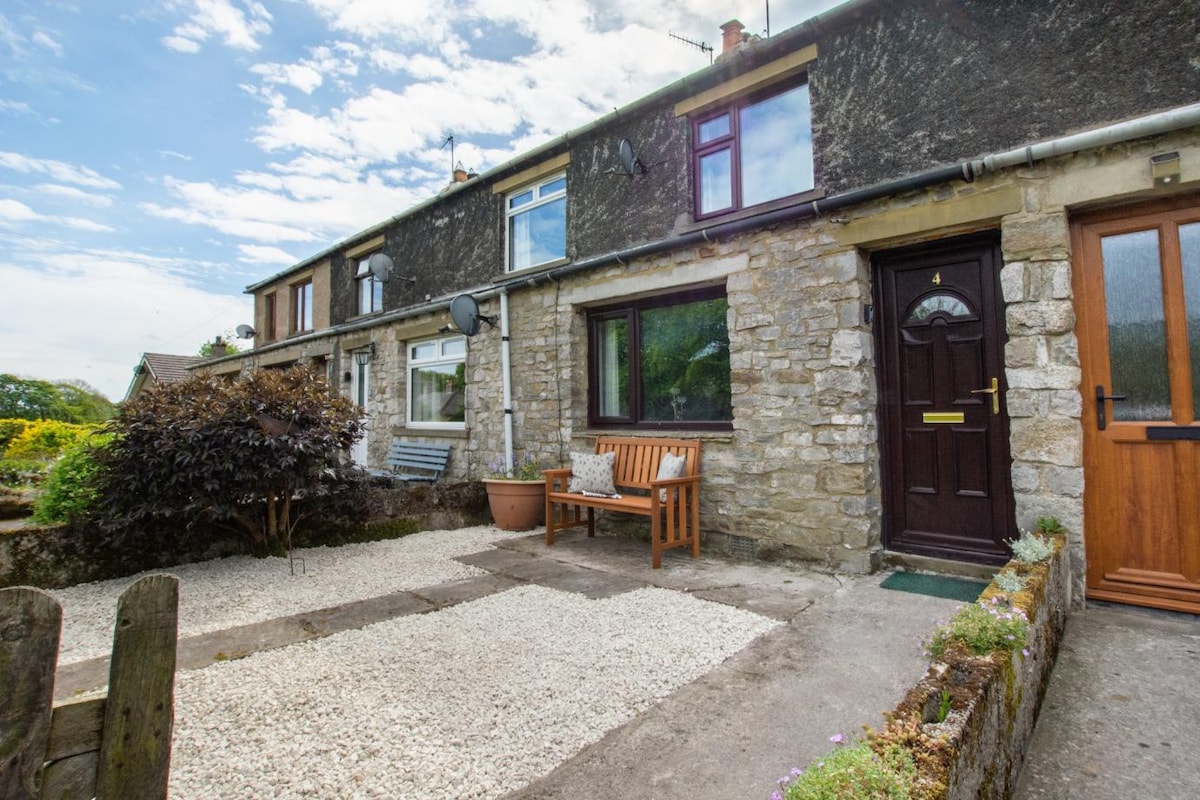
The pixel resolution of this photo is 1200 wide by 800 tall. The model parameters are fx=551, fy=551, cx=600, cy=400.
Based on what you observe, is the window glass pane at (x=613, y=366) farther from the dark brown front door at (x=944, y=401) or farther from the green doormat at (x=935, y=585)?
the green doormat at (x=935, y=585)

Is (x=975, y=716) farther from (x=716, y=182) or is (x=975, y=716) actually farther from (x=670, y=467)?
(x=716, y=182)

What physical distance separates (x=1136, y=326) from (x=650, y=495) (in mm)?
3534

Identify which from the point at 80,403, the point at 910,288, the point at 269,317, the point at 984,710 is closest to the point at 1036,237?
the point at 910,288

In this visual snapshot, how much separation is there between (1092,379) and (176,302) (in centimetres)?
2092

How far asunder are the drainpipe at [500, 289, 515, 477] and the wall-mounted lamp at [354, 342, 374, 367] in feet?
12.7

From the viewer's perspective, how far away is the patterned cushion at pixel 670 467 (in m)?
4.91

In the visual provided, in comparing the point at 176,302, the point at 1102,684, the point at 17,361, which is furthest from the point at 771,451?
the point at 17,361

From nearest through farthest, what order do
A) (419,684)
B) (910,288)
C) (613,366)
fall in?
(419,684) → (910,288) → (613,366)

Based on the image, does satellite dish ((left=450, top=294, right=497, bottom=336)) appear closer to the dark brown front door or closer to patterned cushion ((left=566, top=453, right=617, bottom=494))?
patterned cushion ((left=566, top=453, right=617, bottom=494))

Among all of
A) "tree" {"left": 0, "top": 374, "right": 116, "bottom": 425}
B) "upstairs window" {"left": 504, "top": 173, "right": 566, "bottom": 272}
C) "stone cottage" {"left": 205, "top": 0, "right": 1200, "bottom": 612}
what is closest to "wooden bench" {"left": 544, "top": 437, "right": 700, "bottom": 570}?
"stone cottage" {"left": 205, "top": 0, "right": 1200, "bottom": 612}

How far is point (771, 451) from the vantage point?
462 centimetres

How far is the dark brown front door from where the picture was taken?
3.89 m

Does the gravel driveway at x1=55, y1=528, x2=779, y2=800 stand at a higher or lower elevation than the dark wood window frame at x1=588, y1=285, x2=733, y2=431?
lower

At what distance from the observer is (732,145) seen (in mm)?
5270
